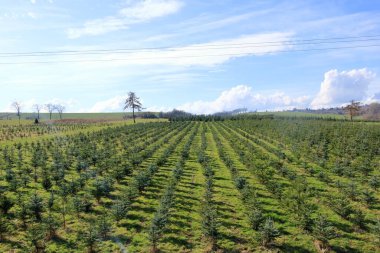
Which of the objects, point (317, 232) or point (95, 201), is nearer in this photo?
point (317, 232)

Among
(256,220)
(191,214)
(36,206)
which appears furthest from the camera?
(191,214)

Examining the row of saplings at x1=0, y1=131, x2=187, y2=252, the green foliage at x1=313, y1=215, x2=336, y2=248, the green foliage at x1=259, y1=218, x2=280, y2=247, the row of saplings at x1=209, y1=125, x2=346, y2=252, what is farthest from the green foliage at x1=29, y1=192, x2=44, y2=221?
the green foliage at x1=313, y1=215, x2=336, y2=248

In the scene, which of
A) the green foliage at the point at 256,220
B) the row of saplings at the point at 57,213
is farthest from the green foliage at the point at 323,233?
the row of saplings at the point at 57,213

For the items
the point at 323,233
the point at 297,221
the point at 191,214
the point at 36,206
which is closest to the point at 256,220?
the point at 297,221

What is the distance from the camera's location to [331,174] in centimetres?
2502

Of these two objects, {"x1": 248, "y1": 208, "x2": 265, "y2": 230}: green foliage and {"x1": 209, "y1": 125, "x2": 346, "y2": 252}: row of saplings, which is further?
{"x1": 248, "y1": 208, "x2": 265, "y2": 230}: green foliage

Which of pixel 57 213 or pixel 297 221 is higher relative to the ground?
pixel 57 213

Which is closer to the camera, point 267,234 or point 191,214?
point 267,234

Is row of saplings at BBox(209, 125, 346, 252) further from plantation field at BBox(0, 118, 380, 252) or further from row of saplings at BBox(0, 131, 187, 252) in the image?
row of saplings at BBox(0, 131, 187, 252)

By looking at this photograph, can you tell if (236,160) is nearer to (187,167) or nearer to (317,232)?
(187,167)

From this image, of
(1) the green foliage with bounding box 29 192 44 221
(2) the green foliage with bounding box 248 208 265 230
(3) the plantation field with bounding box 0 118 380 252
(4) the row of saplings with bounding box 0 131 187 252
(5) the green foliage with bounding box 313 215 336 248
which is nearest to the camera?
(5) the green foliage with bounding box 313 215 336 248

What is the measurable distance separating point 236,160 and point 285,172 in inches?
311

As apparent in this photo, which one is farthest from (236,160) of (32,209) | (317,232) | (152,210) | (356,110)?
(356,110)

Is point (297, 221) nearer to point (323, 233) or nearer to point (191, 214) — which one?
point (323, 233)
